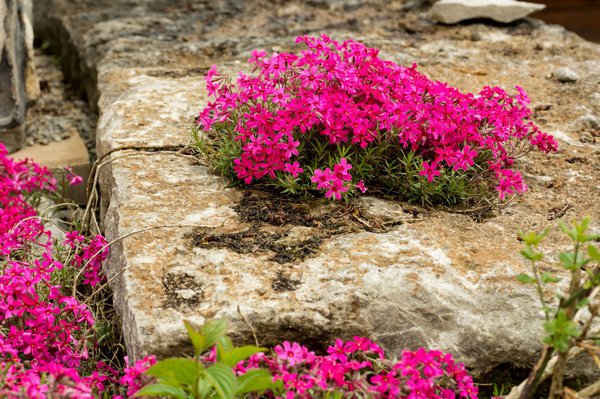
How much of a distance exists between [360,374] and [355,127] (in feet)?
3.28

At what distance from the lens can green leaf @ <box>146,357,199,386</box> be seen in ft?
7.21

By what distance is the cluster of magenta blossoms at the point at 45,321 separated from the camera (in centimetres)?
239

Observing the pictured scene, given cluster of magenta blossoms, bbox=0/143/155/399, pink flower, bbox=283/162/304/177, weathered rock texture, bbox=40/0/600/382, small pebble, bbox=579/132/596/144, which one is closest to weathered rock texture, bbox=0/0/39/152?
weathered rock texture, bbox=40/0/600/382

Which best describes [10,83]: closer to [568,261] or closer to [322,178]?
[322,178]

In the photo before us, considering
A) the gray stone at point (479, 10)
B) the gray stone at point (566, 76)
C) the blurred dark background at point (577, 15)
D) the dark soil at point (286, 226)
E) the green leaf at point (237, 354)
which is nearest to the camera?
the green leaf at point (237, 354)

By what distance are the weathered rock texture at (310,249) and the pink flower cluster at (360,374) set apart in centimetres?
13

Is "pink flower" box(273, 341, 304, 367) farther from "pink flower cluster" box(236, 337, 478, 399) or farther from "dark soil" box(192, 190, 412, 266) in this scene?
"dark soil" box(192, 190, 412, 266)

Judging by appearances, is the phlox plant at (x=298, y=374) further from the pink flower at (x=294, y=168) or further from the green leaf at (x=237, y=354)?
the pink flower at (x=294, y=168)

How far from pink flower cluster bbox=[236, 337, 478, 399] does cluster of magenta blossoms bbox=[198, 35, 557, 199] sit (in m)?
0.76

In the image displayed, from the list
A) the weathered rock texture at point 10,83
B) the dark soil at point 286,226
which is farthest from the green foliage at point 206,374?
the weathered rock texture at point 10,83

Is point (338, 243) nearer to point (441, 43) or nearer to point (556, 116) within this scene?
point (556, 116)

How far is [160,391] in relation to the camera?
2.21 m

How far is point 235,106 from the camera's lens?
11.1 feet

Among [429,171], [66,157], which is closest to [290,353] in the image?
[429,171]
